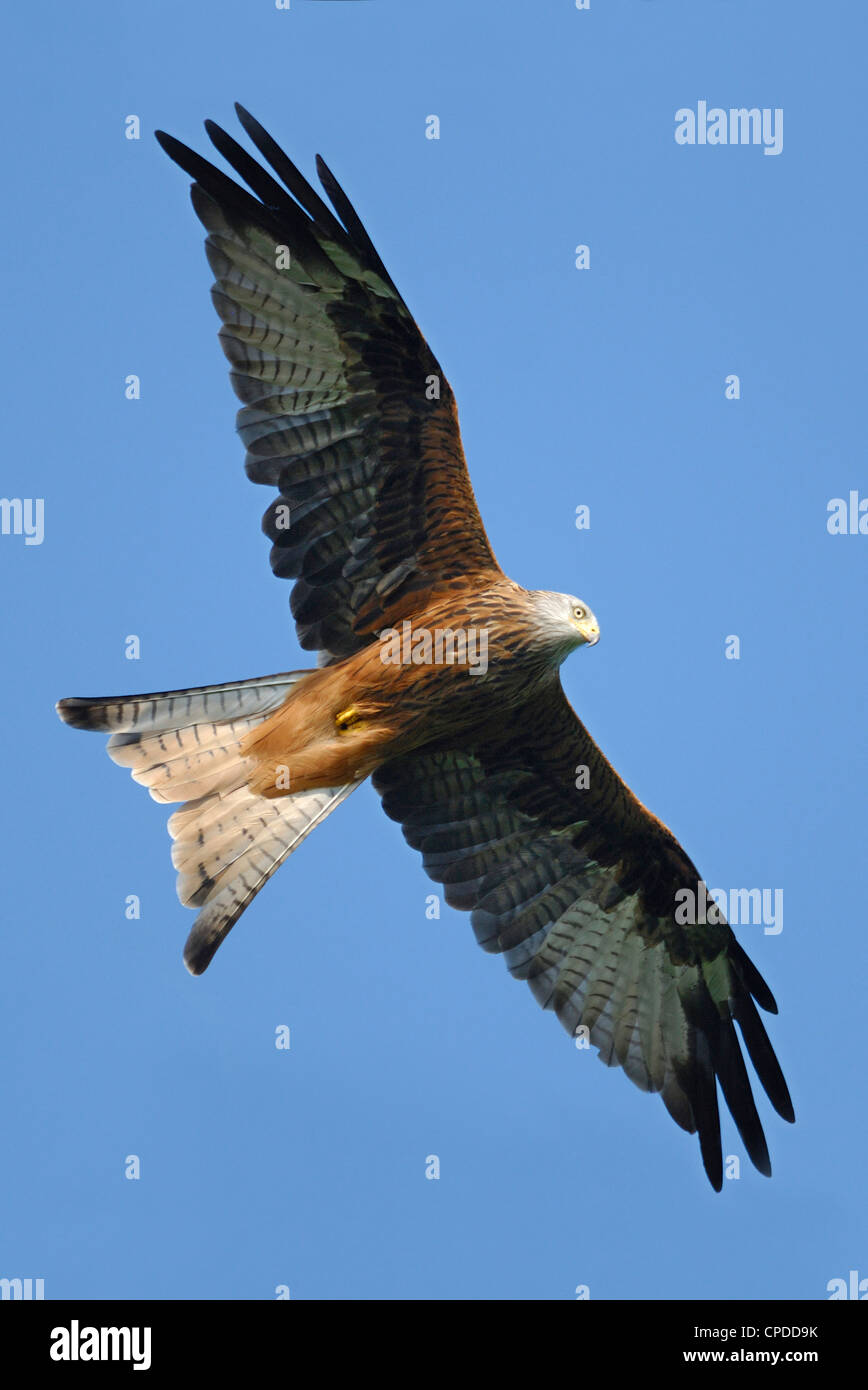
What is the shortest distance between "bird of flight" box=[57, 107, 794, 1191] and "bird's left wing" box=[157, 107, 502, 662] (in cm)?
1

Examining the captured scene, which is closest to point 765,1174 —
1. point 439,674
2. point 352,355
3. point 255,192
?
point 439,674

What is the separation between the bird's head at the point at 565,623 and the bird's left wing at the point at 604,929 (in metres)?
1.60

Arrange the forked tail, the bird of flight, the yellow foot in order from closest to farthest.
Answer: the bird of flight, the yellow foot, the forked tail

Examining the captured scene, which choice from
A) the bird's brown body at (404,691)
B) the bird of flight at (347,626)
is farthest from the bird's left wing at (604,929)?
the bird's brown body at (404,691)

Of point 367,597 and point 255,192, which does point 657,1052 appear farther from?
point 255,192

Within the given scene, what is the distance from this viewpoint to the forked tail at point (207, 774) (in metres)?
10.8

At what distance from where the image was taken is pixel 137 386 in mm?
12562

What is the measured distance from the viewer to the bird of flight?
10.4 meters

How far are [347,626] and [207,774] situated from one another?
111cm

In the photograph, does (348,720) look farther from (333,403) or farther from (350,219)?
(350,219)

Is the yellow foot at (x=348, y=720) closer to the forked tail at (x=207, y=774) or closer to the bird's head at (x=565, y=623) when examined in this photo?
the forked tail at (x=207, y=774)

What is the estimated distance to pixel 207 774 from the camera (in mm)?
10867

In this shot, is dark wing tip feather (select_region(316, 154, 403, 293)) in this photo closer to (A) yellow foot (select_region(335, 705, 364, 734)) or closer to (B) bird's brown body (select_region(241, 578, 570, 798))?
(B) bird's brown body (select_region(241, 578, 570, 798))

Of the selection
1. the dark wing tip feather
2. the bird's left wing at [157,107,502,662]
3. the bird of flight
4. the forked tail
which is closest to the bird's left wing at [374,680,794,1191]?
the bird of flight
